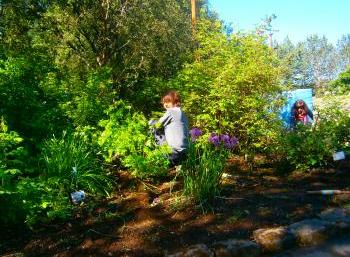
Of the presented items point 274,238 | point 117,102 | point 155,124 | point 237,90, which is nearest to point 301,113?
point 237,90

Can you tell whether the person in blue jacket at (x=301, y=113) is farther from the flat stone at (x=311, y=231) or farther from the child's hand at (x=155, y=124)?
the flat stone at (x=311, y=231)

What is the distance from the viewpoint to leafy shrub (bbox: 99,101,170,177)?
Answer: 570 cm

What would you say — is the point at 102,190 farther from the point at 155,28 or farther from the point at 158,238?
the point at 155,28

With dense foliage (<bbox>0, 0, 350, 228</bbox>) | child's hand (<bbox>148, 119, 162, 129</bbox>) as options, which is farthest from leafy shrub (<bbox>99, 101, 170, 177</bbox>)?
child's hand (<bbox>148, 119, 162, 129</bbox>)

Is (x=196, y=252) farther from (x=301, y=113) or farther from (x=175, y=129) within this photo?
(x=301, y=113)

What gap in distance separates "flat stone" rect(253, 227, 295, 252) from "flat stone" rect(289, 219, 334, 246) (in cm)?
9

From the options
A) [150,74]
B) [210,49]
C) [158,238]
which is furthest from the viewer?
[150,74]

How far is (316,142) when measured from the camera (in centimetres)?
674

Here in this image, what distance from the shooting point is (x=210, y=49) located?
9.48 metres

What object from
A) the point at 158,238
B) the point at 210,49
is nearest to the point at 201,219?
the point at 158,238

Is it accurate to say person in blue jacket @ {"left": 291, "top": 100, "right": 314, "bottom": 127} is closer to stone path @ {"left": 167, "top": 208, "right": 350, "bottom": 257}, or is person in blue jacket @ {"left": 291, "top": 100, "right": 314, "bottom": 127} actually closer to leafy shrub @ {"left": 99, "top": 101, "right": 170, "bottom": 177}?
leafy shrub @ {"left": 99, "top": 101, "right": 170, "bottom": 177}

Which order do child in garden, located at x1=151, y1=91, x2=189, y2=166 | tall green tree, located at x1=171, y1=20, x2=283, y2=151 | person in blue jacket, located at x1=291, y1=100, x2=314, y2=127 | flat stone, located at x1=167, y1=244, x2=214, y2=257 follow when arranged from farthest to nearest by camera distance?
1. person in blue jacket, located at x1=291, y1=100, x2=314, y2=127
2. tall green tree, located at x1=171, y1=20, x2=283, y2=151
3. child in garden, located at x1=151, y1=91, x2=189, y2=166
4. flat stone, located at x1=167, y1=244, x2=214, y2=257

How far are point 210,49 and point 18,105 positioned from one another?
4.80 m

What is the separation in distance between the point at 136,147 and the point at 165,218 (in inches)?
66.9
